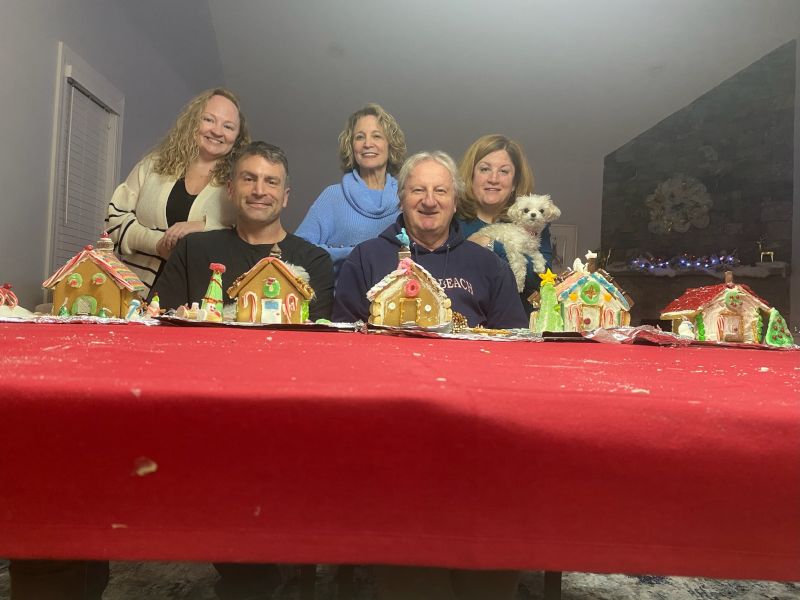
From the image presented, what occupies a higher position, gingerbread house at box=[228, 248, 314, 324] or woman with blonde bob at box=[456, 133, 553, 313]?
woman with blonde bob at box=[456, 133, 553, 313]

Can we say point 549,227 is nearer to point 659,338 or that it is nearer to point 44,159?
point 659,338

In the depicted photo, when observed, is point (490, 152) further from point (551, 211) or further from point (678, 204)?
point (678, 204)

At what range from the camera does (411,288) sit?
183 centimetres

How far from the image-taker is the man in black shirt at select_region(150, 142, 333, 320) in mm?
2223

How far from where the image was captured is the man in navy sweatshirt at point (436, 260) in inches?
84.9

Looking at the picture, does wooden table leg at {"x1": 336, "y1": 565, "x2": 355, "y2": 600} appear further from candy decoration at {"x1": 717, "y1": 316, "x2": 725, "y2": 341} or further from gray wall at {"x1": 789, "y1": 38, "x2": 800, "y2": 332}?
gray wall at {"x1": 789, "y1": 38, "x2": 800, "y2": 332}

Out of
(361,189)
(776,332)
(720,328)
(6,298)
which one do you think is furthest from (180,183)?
(776,332)

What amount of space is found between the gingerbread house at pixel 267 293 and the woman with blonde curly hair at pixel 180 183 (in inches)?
36.7

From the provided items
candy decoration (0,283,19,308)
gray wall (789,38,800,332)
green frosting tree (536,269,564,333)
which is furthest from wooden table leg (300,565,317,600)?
gray wall (789,38,800,332)

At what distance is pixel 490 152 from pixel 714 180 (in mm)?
1932

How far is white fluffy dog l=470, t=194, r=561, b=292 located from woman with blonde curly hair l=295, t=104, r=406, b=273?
0.46 metres

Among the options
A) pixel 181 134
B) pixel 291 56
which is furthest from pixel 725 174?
pixel 181 134

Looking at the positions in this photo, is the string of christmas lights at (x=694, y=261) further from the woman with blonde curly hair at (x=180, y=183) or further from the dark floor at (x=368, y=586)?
the woman with blonde curly hair at (x=180, y=183)

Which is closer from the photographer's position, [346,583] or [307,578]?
[307,578]
